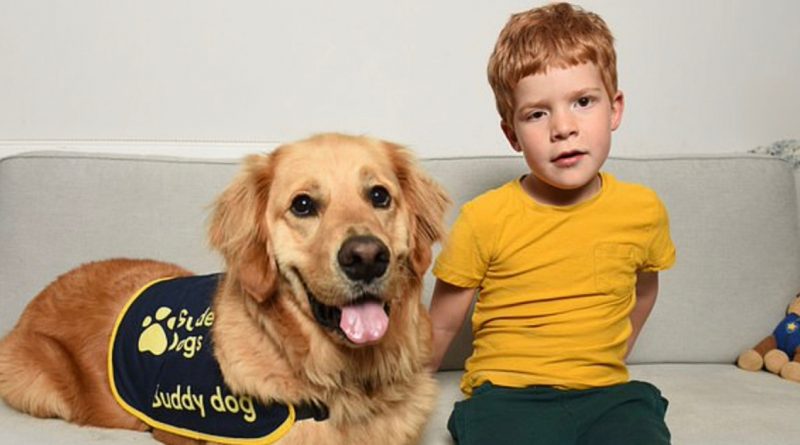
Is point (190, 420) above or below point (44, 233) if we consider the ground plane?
below

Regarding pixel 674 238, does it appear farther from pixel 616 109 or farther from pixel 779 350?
pixel 616 109

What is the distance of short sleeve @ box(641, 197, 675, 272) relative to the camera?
2.07m

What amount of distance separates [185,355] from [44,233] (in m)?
0.87

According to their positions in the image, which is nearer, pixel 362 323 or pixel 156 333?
pixel 362 323

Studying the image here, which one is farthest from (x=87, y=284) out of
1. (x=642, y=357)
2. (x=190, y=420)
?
(x=642, y=357)

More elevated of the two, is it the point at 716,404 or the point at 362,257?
the point at 362,257

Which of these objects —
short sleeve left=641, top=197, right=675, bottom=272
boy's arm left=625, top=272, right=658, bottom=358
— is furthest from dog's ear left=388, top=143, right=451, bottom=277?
boy's arm left=625, top=272, right=658, bottom=358

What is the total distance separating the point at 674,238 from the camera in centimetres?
268

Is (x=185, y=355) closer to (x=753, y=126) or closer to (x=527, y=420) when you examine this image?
(x=527, y=420)

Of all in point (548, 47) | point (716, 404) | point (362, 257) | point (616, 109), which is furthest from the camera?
point (716, 404)

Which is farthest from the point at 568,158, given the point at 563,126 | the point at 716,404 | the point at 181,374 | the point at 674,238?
the point at 181,374

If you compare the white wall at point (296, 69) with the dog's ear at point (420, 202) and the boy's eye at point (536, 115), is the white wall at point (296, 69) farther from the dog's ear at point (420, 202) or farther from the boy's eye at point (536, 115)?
the dog's ear at point (420, 202)

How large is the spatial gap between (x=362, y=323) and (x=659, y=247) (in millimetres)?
938

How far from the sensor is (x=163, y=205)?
249 centimetres
